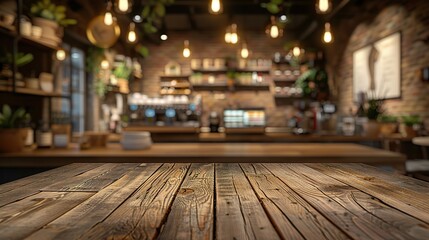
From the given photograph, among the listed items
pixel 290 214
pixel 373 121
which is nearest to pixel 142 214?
pixel 290 214

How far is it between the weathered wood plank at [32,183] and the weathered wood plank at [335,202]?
865 mm

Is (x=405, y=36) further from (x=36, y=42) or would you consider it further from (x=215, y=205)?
(x=215, y=205)

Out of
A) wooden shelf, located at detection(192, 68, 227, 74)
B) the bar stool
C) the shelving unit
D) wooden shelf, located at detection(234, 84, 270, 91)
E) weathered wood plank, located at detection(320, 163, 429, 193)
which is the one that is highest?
wooden shelf, located at detection(192, 68, 227, 74)

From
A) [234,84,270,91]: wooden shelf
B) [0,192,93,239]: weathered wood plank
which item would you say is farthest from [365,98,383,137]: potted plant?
[234,84,270,91]: wooden shelf

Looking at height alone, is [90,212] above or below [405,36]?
below

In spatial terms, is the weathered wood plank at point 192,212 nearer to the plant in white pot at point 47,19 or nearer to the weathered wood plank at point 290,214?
the weathered wood plank at point 290,214

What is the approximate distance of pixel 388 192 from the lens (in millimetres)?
1211

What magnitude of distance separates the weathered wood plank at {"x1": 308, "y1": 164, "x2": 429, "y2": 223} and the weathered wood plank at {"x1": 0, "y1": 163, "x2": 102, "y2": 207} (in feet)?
3.56

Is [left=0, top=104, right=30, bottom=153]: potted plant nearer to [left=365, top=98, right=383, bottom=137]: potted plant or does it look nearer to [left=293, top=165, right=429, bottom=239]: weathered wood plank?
[left=293, top=165, right=429, bottom=239]: weathered wood plank

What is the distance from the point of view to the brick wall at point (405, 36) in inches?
219

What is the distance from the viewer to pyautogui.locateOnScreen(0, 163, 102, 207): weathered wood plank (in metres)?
1.15

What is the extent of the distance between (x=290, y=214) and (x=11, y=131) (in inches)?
110

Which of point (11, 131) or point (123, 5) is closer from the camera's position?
point (11, 131)

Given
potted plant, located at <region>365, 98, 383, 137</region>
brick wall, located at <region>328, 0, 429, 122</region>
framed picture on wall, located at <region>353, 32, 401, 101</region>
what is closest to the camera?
potted plant, located at <region>365, 98, 383, 137</region>
